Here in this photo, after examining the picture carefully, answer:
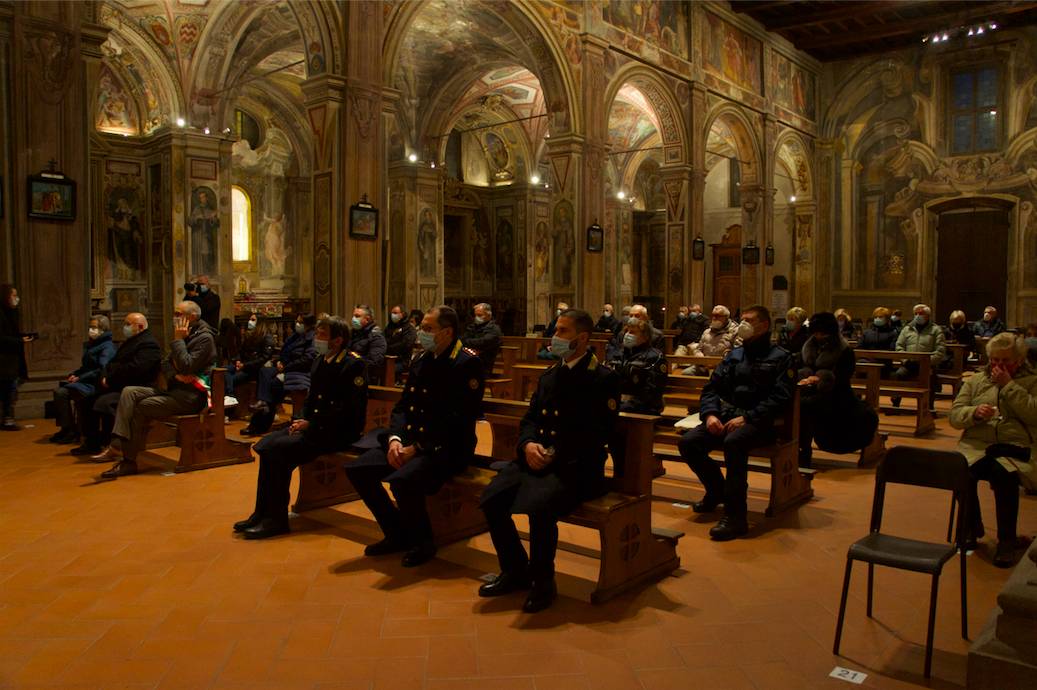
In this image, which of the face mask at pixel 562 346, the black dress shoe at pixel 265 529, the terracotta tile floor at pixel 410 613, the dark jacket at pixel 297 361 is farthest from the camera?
the dark jacket at pixel 297 361

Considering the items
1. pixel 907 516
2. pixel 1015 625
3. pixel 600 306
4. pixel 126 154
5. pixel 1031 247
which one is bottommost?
pixel 907 516

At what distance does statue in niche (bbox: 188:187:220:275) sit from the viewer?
17578 millimetres

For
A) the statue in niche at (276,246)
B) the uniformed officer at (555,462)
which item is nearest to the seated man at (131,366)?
the uniformed officer at (555,462)

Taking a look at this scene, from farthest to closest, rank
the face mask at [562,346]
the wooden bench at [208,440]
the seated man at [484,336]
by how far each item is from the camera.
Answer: the seated man at [484,336] → the wooden bench at [208,440] → the face mask at [562,346]

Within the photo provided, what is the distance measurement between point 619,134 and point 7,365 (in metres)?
21.1

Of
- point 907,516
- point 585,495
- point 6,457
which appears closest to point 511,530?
point 585,495

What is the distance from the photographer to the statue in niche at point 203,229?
57.7ft

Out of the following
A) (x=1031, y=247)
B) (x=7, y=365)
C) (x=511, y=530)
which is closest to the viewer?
(x=511, y=530)

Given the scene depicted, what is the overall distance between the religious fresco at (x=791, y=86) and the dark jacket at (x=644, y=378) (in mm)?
19721

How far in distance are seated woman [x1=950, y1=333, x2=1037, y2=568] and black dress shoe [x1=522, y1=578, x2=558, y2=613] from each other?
2.73 metres

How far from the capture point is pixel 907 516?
20.4ft

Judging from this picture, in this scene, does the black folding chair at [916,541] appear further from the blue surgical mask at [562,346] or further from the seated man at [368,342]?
the seated man at [368,342]

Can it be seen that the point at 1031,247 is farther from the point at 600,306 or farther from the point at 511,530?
the point at 511,530

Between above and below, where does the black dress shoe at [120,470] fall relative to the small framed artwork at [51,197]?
below
